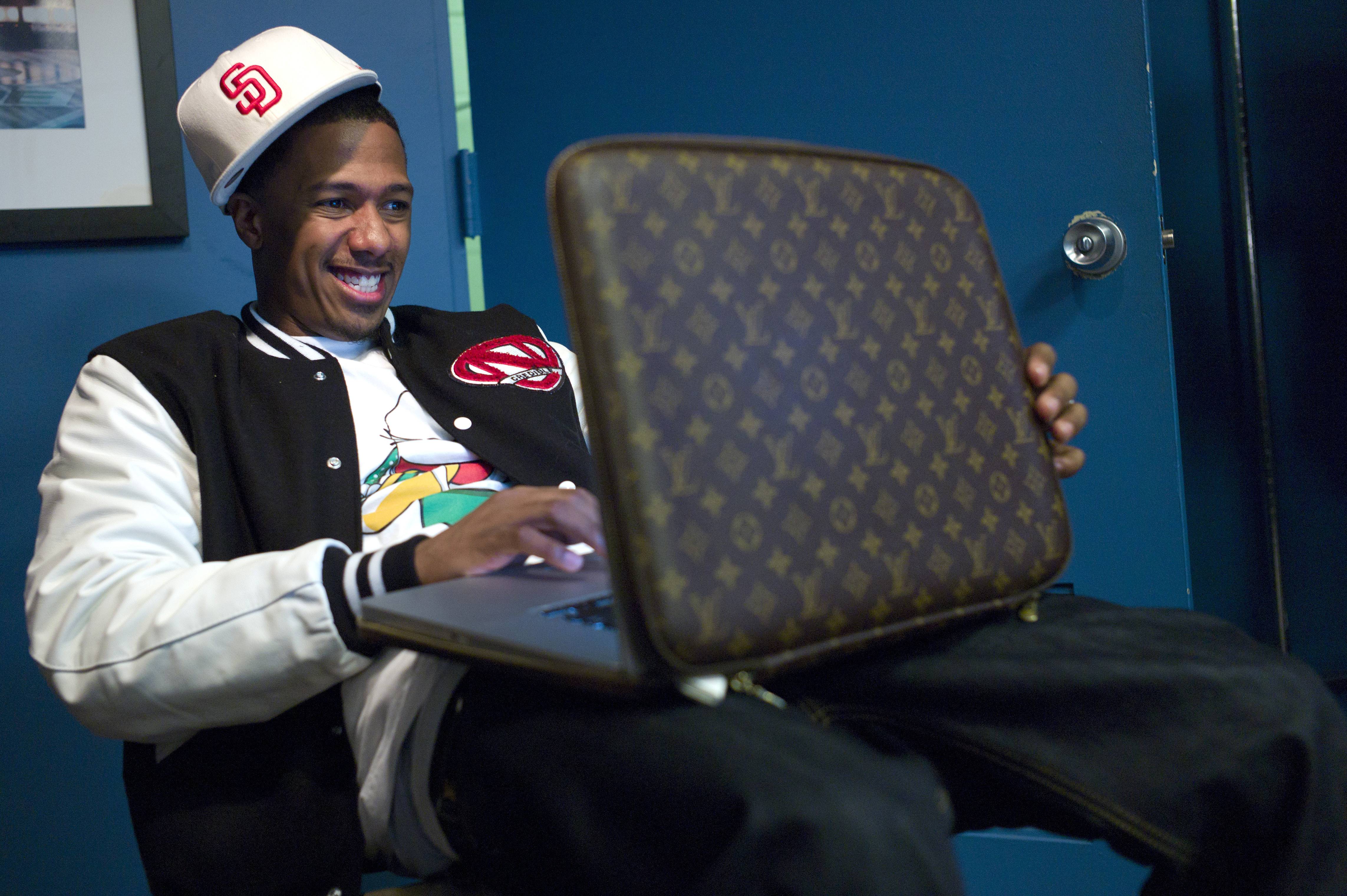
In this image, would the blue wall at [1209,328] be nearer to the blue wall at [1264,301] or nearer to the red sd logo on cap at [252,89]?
the blue wall at [1264,301]

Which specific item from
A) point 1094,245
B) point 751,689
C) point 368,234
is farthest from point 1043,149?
point 751,689

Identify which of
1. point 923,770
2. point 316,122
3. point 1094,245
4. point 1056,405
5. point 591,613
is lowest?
point 923,770

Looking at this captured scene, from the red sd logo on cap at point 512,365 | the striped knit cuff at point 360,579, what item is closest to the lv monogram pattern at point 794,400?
the striped knit cuff at point 360,579

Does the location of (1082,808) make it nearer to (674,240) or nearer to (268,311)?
(674,240)

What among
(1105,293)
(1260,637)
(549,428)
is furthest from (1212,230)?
(549,428)

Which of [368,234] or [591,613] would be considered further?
[368,234]

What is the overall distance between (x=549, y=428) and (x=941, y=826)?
2.45ft

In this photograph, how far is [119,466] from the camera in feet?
2.97

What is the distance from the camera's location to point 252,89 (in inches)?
45.5

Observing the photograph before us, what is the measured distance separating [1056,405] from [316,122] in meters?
0.97

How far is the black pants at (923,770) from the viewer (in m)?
0.53

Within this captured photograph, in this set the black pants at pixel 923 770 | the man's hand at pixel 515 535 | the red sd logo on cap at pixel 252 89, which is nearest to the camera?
the black pants at pixel 923 770

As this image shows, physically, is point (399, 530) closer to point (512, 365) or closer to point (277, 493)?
point (277, 493)

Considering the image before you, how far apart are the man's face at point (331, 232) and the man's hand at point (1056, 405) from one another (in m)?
0.83
